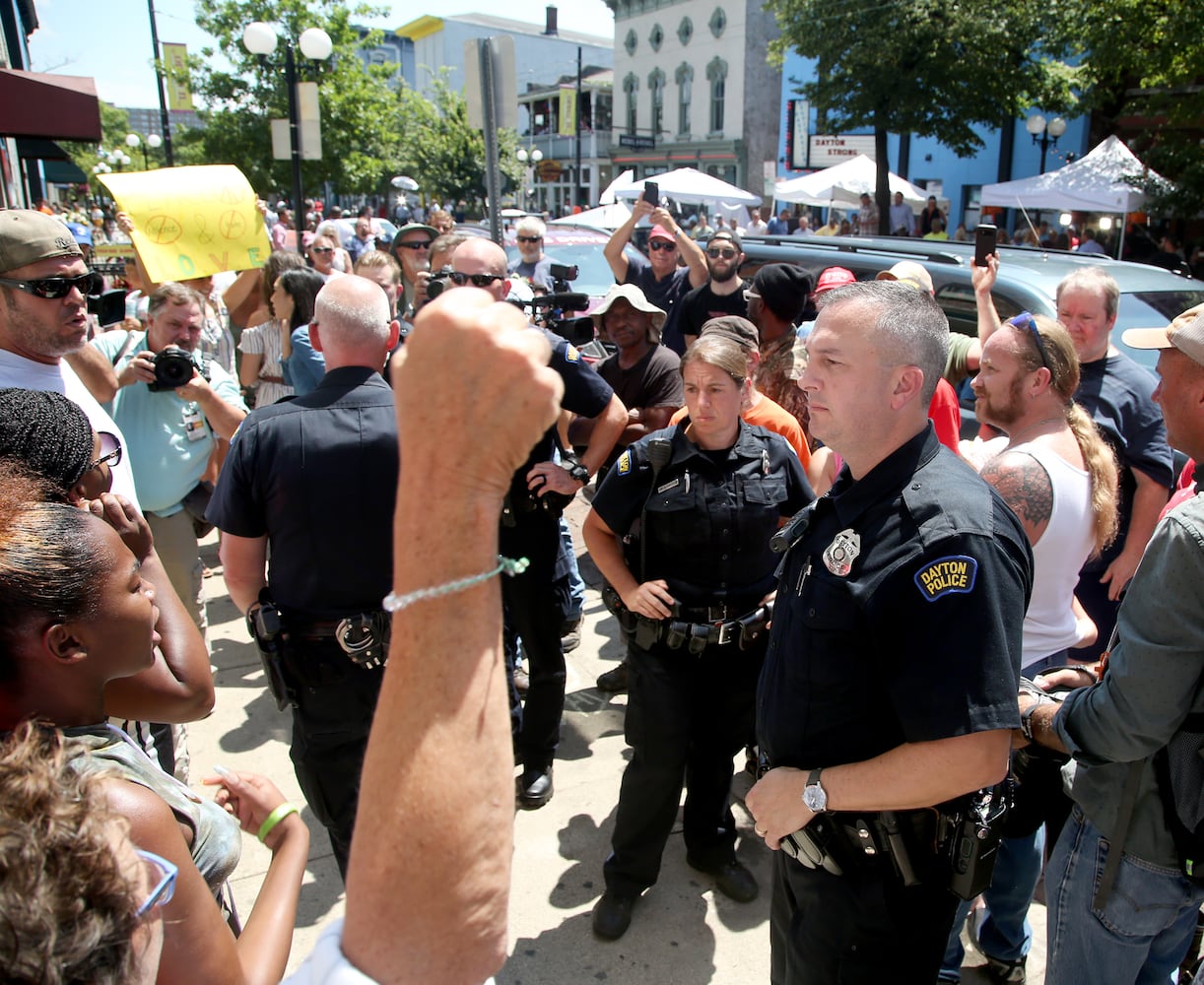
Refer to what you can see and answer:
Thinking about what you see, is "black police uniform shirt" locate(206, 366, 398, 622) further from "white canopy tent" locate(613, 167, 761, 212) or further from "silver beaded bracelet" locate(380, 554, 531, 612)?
"white canopy tent" locate(613, 167, 761, 212)

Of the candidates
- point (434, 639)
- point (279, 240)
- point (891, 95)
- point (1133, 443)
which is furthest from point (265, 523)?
point (891, 95)

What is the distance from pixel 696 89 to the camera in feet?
139

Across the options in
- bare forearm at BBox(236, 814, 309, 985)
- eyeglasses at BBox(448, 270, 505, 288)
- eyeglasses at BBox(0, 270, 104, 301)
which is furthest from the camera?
eyeglasses at BBox(448, 270, 505, 288)

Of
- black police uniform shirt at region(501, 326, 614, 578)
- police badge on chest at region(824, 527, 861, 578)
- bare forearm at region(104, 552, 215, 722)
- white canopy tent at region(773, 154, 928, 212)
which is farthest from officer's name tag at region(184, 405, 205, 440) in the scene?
→ white canopy tent at region(773, 154, 928, 212)

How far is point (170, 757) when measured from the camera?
8.43ft

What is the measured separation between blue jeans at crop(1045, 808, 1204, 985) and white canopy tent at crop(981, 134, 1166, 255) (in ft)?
53.0

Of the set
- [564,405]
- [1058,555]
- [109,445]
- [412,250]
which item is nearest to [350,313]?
[109,445]

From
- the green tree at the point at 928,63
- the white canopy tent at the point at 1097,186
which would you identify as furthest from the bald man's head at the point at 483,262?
the green tree at the point at 928,63

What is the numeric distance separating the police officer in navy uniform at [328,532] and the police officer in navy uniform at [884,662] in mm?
1324

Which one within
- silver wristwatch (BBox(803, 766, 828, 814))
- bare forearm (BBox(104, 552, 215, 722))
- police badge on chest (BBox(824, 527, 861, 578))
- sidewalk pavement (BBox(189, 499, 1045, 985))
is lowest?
sidewalk pavement (BBox(189, 499, 1045, 985))

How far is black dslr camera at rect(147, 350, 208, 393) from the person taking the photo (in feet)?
11.1

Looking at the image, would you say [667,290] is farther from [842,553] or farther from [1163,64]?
[1163,64]

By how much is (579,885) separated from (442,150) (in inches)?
1688

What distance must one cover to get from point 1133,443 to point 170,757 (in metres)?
3.87
